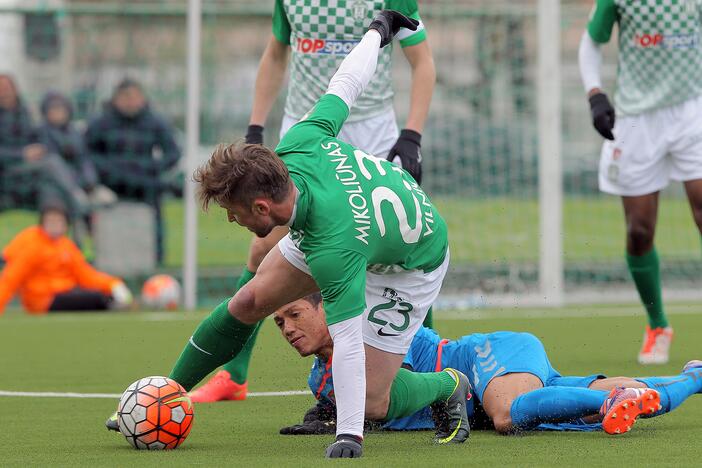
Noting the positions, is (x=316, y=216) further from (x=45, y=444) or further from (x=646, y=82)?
(x=646, y=82)

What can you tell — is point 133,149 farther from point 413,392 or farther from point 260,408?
point 413,392

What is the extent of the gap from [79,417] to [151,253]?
24.2ft

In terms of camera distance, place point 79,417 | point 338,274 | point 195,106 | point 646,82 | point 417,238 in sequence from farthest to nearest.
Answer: point 195,106 → point 646,82 → point 79,417 → point 417,238 → point 338,274

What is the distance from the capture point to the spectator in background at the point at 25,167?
1354 centimetres

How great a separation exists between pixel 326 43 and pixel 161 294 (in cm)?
635

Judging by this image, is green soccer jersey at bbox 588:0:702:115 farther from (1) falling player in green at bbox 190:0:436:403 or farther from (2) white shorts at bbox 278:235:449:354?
(2) white shorts at bbox 278:235:449:354

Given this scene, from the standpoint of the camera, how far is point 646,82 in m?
7.93

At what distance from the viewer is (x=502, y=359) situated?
5.55m

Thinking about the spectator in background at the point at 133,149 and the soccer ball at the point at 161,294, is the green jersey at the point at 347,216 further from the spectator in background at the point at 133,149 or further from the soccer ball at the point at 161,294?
the spectator in background at the point at 133,149

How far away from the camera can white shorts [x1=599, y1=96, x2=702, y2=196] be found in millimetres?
7859

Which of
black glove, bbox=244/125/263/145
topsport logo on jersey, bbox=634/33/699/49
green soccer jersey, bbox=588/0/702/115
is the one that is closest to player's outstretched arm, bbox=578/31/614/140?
green soccer jersey, bbox=588/0/702/115

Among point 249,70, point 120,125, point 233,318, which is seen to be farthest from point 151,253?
point 233,318

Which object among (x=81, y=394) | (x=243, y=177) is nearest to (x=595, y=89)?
(x=81, y=394)

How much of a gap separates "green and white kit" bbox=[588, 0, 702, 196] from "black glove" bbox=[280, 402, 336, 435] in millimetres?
2940
